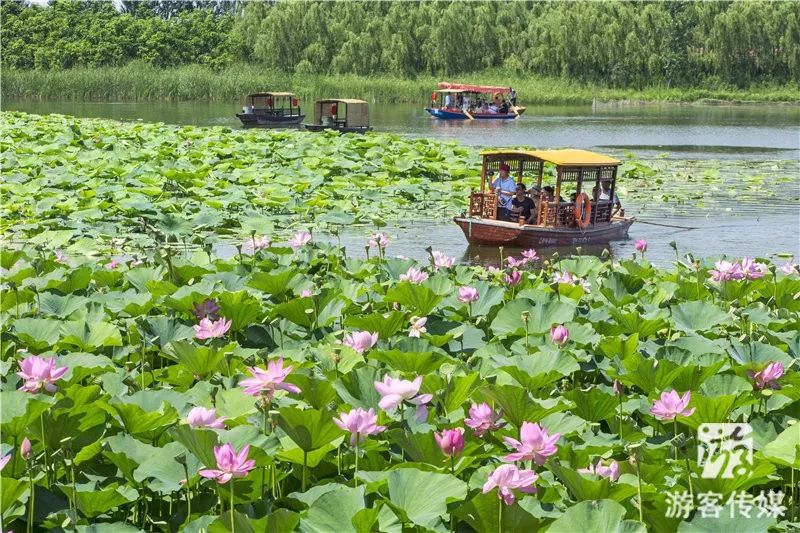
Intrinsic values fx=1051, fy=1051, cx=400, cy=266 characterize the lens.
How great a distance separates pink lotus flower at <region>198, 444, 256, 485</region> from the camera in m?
1.85

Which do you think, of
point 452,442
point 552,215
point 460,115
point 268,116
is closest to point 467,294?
point 452,442

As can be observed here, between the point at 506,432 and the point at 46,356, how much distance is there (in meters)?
1.26

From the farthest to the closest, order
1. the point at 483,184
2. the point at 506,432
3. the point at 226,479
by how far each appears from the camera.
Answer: the point at 483,184 → the point at 506,432 → the point at 226,479

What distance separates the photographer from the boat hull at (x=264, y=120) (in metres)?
26.5

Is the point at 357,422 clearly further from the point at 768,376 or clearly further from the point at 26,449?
the point at 768,376

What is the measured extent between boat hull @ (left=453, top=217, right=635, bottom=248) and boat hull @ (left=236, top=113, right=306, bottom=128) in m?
16.4

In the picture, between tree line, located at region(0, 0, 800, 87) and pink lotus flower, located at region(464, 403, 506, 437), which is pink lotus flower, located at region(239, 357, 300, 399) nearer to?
pink lotus flower, located at region(464, 403, 506, 437)

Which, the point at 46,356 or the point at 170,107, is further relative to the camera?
the point at 170,107

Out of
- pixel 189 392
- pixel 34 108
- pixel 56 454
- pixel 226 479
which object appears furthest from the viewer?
pixel 34 108

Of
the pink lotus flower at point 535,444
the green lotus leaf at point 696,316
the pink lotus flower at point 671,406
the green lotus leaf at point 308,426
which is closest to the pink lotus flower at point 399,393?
the green lotus leaf at point 308,426

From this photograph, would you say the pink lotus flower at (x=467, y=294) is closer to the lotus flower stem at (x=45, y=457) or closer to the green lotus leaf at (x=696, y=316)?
the green lotus leaf at (x=696, y=316)

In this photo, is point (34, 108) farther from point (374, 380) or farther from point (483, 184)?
point (374, 380)

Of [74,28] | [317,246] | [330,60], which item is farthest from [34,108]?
[317,246]

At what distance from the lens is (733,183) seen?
52.9ft
